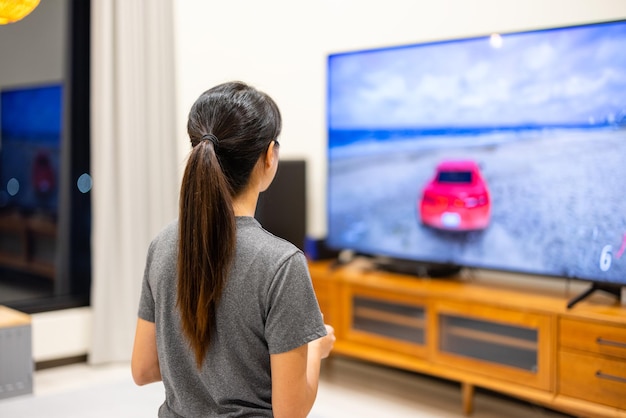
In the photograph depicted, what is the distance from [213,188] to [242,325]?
10.0 inches

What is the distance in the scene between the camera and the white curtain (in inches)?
158

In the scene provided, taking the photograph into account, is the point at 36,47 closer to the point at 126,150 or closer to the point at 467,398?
the point at 126,150

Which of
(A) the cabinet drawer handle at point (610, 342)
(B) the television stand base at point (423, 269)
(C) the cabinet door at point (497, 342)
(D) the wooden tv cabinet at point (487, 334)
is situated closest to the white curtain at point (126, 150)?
(D) the wooden tv cabinet at point (487, 334)

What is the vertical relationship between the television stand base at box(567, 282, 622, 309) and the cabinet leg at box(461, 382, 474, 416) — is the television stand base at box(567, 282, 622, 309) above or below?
above

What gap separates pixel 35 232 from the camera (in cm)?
433

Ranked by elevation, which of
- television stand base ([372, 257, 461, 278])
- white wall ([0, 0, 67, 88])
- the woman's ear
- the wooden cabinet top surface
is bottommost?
the wooden cabinet top surface

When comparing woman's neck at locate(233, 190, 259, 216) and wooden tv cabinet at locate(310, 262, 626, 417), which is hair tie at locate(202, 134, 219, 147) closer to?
woman's neck at locate(233, 190, 259, 216)

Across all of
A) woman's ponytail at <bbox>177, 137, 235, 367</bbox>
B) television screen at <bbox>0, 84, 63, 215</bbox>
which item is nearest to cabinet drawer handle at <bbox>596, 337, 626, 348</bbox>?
woman's ponytail at <bbox>177, 137, 235, 367</bbox>

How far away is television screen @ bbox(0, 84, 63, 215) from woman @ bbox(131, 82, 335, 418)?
3144 millimetres

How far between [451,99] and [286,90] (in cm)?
139

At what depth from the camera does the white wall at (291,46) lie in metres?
4.04

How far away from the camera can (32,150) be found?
4246 millimetres

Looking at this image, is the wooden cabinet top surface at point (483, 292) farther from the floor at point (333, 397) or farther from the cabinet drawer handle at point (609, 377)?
the floor at point (333, 397)

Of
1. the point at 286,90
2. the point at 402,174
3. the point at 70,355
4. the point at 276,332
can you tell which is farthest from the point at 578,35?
the point at 70,355
